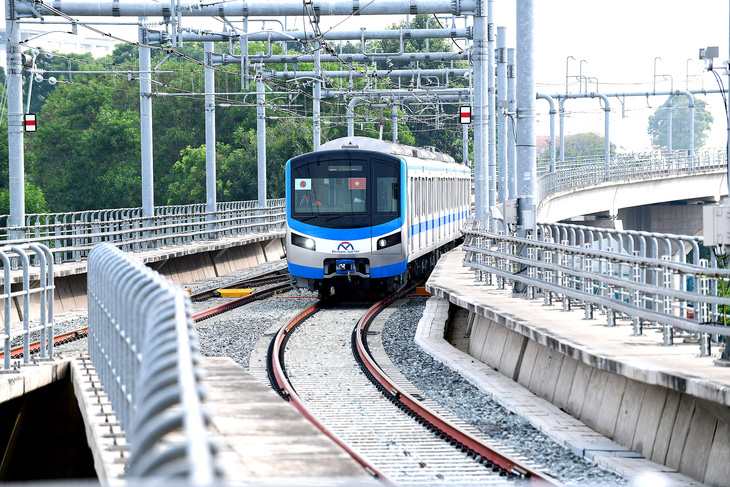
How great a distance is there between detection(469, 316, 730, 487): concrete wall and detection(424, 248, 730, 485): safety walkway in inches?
0.4

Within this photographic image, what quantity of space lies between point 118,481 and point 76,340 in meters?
11.9

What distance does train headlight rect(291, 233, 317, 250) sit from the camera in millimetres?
22391

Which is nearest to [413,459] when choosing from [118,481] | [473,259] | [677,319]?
[677,319]

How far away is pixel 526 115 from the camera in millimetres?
17047

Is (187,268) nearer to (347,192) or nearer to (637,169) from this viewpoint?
(347,192)

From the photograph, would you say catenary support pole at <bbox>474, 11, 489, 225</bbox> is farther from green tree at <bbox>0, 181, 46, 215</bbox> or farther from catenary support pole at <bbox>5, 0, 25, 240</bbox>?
green tree at <bbox>0, 181, 46, 215</bbox>

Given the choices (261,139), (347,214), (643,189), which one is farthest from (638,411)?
(643,189)

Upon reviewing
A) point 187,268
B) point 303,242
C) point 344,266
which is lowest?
point 187,268

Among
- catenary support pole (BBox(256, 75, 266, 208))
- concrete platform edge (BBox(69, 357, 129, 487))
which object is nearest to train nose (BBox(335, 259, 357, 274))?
concrete platform edge (BBox(69, 357, 129, 487))

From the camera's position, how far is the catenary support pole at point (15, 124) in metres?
21.7

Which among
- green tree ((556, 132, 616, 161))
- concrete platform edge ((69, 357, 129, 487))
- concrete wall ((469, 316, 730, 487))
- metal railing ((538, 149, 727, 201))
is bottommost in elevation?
concrete wall ((469, 316, 730, 487))

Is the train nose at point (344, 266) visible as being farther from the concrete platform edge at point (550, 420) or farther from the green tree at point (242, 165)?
the green tree at point (242, 165)

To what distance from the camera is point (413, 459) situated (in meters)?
9.80

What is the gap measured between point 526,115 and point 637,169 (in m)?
44.2
